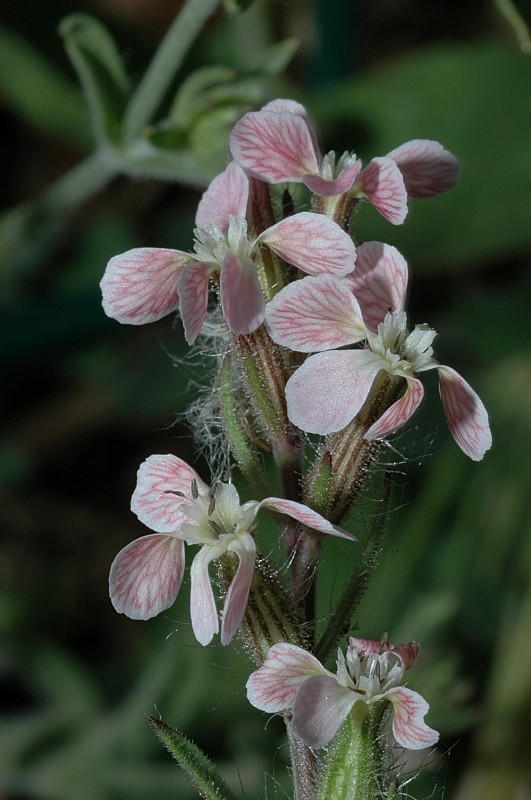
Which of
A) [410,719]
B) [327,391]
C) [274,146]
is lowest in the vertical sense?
[410,719]

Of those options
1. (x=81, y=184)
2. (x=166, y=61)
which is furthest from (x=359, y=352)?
(x=81, y=184)

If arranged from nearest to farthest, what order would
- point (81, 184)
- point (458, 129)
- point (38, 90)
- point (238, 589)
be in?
point (238, 589)
point (81, 184)
point (458, 129)
point (38, 90)

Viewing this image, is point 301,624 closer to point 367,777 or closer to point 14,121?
point 367,777

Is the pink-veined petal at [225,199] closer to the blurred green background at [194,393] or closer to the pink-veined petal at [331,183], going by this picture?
the pink-veined petal at [331,183]

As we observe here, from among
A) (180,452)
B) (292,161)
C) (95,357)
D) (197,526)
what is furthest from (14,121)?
(197,526)

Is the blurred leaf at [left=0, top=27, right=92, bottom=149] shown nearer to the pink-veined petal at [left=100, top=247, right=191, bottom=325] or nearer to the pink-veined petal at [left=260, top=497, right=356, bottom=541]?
the pink-veined petal at [left=100, top=247, right=191, bottom=325]

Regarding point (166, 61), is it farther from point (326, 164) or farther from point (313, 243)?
point (313, 243)

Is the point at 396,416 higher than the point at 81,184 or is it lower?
lower

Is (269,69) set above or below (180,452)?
above
